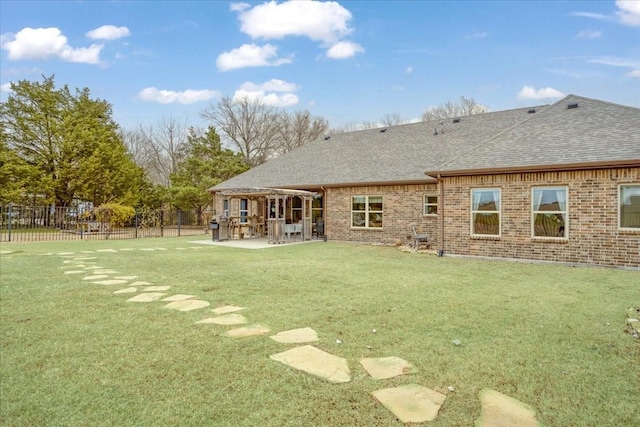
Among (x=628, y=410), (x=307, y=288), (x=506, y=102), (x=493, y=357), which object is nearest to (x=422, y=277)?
(x=307, y=288)

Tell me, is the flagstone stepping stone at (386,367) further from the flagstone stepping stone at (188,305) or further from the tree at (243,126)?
the tree at (243,126)

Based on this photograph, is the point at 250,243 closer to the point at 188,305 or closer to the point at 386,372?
the point at 188,305

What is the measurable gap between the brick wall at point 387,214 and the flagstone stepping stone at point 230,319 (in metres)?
10.2

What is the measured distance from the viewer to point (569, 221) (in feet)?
31.9

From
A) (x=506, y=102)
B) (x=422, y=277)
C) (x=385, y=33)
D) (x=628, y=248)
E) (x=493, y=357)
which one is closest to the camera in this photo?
(x=493, y=357)

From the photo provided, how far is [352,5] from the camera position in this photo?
15898 mm

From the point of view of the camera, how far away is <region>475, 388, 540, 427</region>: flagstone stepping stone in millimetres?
2328

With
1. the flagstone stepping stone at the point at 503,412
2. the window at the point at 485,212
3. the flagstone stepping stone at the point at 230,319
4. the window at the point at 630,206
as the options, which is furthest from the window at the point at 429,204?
the flagstone stepping stone at the point at 503,412

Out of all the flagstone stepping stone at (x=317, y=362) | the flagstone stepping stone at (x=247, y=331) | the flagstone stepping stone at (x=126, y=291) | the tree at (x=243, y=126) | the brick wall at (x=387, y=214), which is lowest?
the flagstone stepping stone at (x=317, y=362)

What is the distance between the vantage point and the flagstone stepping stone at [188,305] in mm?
4930

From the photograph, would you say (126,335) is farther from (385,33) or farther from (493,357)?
(385,33)

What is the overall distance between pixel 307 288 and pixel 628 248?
8.02 meters

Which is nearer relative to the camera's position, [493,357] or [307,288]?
[493,357]

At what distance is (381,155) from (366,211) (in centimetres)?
327
